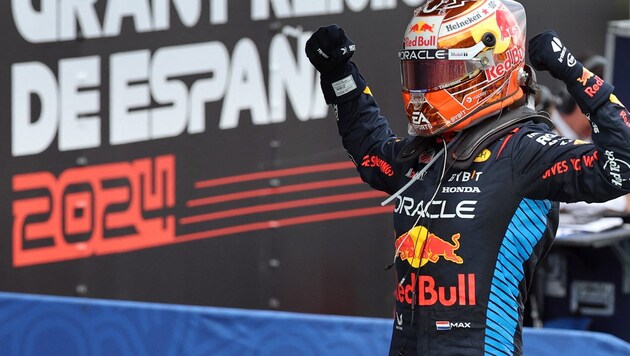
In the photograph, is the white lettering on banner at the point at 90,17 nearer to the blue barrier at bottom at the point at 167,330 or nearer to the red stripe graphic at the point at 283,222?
the red stripe graphic at the point at 283,222

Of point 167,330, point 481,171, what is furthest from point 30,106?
point 481,171

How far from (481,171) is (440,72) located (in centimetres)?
30

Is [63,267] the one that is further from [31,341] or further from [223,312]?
[223,312]

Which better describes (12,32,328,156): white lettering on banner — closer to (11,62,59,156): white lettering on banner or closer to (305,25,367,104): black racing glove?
(11,62,59,156): white lettering on banner

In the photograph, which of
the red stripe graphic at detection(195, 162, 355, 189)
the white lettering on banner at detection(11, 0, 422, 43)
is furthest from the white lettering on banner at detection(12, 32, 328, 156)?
the red stripe graphic at detection(195, 162, 355, 189)

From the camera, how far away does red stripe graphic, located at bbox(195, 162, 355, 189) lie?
5949 mm

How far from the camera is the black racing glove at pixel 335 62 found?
391 cm

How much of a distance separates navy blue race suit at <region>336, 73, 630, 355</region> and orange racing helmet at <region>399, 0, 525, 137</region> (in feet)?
0.36

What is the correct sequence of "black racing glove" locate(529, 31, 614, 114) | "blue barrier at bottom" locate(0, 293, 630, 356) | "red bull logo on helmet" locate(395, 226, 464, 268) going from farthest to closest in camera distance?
"blue barrier at bottom" locate(0, 293, 630, 356) → "red bull logo on helmet" locate(395, 226, 464, 268) → "black racing glove" locate(529, 31, 614, 114)

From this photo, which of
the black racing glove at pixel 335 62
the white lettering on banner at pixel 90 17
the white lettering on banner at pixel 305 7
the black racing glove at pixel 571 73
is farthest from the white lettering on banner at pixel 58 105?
the black racing glove at pixel 571 73

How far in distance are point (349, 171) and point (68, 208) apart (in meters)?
1.70

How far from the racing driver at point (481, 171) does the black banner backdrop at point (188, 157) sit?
2.06 metres

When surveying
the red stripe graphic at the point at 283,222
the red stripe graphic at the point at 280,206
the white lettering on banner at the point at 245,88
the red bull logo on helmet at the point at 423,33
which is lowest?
the red stripe graphic at the point at 283,222

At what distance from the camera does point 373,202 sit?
676 centimetres
